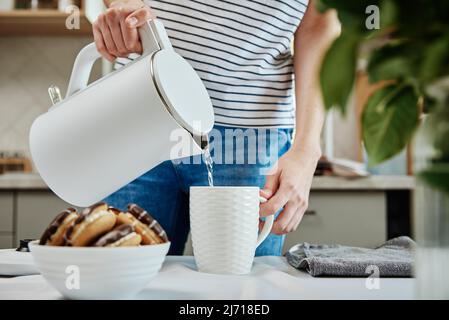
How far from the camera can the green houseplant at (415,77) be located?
32 cm

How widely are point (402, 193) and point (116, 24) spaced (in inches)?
61.9

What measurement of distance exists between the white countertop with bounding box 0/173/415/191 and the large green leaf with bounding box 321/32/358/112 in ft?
5.16

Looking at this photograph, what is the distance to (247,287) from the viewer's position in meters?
0.58

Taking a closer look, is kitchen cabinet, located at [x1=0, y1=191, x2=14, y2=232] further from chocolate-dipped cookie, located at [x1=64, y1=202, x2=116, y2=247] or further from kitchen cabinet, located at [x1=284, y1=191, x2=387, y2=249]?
chocolate-dipped cookie, located at [x1=64, y1=202, x2=116, y2=247]

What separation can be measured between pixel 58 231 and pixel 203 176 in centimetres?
47

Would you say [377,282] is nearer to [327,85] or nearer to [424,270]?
[424,270]

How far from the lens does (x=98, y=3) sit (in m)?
2.26

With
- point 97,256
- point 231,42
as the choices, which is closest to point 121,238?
point 97,256

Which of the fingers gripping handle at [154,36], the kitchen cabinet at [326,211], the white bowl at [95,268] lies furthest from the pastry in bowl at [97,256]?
the kitchen cabinet at [326,211]

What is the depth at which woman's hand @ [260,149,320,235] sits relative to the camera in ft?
2.71

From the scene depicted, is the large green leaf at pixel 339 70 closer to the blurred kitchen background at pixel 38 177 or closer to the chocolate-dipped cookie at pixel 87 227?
the chocolate-dipped cookie at pixel 87 227

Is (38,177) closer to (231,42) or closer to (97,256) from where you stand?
(231,42)
